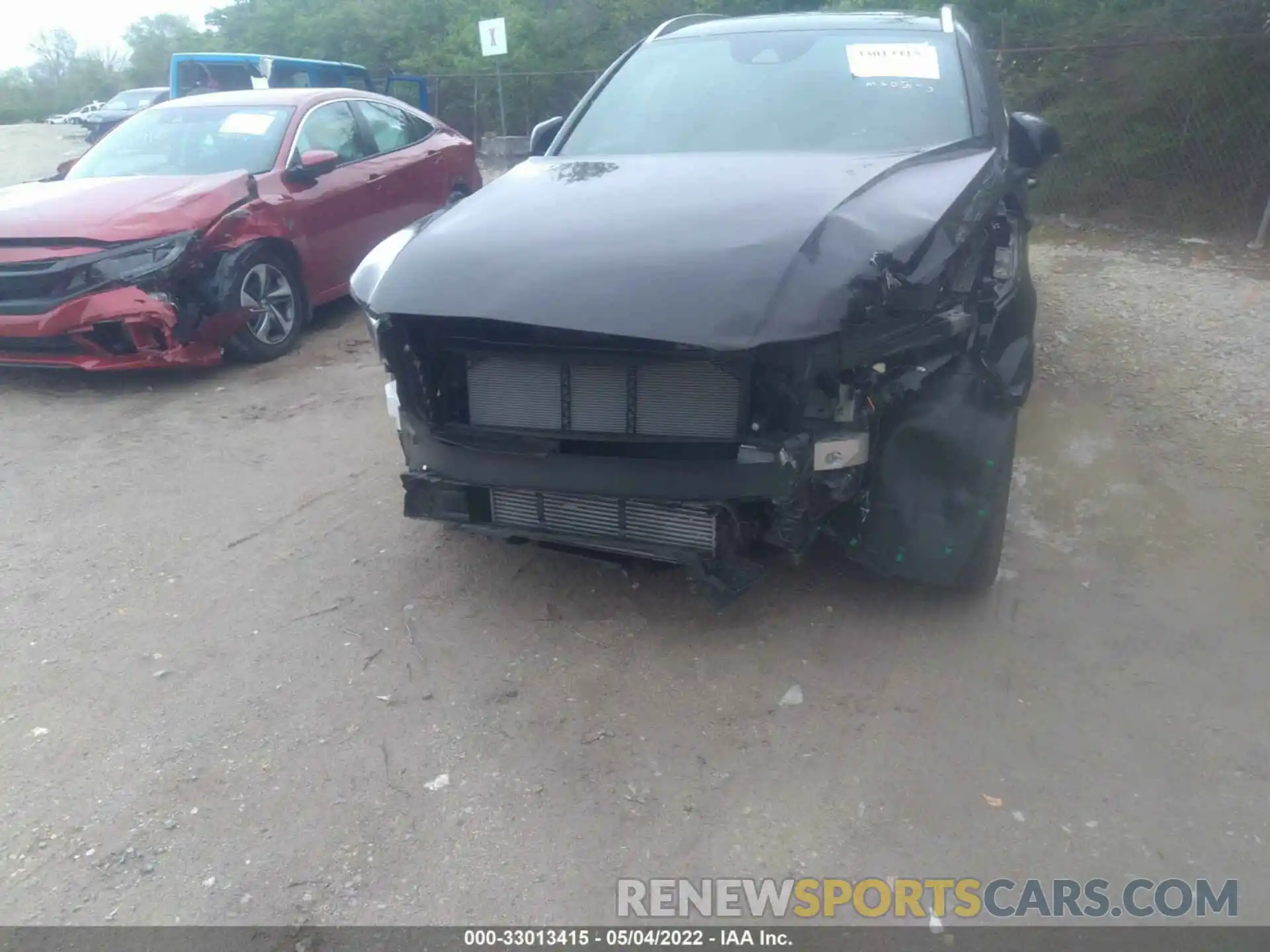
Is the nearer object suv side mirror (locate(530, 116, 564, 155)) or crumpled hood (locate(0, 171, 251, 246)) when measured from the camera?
suv side mirror (locate(530, 116, 564, 155))

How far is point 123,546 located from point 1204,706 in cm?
385

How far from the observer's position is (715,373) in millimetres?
3033

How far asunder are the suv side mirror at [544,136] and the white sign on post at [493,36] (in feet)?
34.0

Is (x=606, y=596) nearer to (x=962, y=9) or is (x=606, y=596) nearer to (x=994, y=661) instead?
(x=994, y=661)

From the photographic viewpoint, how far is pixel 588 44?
17.2 meters

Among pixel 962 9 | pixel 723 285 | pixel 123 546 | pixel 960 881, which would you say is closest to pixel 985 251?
pixel 723 285

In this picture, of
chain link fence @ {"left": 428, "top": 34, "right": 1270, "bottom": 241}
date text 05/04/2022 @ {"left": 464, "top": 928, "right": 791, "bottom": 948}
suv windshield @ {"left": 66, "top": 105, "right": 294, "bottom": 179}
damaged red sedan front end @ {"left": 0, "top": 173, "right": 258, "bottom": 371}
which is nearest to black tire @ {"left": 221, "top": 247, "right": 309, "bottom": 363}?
damaged red sedan front end @ {"left": 0, "top": 173, "right": 258, "bottom": 371}

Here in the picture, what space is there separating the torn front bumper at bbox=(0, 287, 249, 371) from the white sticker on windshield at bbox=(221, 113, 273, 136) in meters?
1.62

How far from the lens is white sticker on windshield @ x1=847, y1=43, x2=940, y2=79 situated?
4328mm

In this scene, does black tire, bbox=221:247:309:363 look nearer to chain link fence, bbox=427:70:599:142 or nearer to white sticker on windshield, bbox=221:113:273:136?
white sticker on windshield, bbox=221:113:273:136

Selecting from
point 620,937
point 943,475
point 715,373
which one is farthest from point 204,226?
point 620,937

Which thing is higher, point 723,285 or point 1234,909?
point 723,285

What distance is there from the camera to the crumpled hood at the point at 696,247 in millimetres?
2816

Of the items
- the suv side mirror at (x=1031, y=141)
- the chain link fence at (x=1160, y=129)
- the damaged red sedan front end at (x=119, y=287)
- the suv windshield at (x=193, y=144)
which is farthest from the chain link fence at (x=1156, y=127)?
the damaged red sedan front end at (x=119, y=287)
